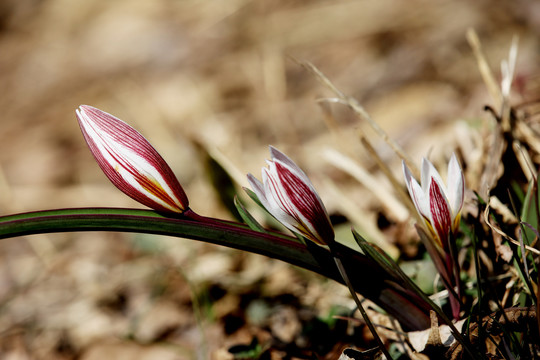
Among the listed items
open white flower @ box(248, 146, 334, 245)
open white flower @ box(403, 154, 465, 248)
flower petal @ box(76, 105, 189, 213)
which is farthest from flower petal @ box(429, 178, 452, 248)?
flower petal @ box(76, 105, 189, 213)

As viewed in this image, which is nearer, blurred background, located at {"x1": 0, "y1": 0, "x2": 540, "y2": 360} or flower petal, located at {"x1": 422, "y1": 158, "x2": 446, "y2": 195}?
flower petal, located at {"x1": 422, "y1": 158, "x2": 446, "y2": 195}

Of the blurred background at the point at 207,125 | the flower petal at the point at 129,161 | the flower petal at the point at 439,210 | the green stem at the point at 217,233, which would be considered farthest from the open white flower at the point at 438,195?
the blurred background at the point at 207,125

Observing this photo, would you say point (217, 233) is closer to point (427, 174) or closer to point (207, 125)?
point (427, 174)

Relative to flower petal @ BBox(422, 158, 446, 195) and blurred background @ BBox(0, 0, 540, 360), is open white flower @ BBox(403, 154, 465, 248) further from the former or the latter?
blurred background @ BBox(0, 0, 540, 360)

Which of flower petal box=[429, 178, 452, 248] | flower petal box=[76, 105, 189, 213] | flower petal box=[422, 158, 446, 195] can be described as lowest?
flower petal box=[429, 178, 452, 248]

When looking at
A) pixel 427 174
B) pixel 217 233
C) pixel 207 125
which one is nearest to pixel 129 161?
pixel 217 233

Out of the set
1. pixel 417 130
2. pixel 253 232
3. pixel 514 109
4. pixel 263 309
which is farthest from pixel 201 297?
pixel 417 130

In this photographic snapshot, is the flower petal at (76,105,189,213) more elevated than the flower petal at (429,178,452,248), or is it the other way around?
the flower petal at (76,105,189,213)
